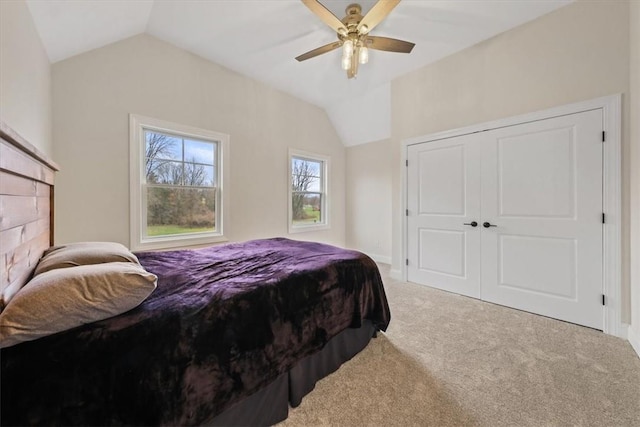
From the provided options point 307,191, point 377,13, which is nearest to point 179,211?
point 307,191

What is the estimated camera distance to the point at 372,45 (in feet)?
7.50

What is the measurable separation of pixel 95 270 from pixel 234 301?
0.56m

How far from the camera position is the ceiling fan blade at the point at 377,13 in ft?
5.82

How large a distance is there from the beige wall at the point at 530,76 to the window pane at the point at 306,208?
1.74 m

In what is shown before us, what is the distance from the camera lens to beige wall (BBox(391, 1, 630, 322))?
85.9 inches

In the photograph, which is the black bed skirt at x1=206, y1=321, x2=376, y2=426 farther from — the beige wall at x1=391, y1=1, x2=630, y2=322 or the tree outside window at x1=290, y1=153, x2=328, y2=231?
the tree outside window at x1=290, y1=153, x2=328, y2=231

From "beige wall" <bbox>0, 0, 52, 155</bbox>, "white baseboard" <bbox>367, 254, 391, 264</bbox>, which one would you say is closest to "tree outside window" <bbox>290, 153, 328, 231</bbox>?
"white baseboard" <bbox>367, 254, 391, 264</bbox>

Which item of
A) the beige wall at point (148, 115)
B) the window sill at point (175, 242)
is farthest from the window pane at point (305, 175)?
the window sill at point (175, 242)

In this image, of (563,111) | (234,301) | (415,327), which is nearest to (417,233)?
(415,327)

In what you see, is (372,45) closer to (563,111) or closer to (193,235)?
(563,111)

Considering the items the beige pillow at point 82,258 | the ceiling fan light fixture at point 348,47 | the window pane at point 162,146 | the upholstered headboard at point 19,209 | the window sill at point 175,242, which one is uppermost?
the ceiling fan light fixture at point 348,47

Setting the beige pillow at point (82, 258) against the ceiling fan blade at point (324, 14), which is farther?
the ceiling fan blade at point (324, 14)

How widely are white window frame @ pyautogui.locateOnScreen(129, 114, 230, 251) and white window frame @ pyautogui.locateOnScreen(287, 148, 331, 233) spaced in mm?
1154

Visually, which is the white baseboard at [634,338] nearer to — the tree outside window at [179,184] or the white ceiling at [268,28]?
the white ceiling at [268,28]
